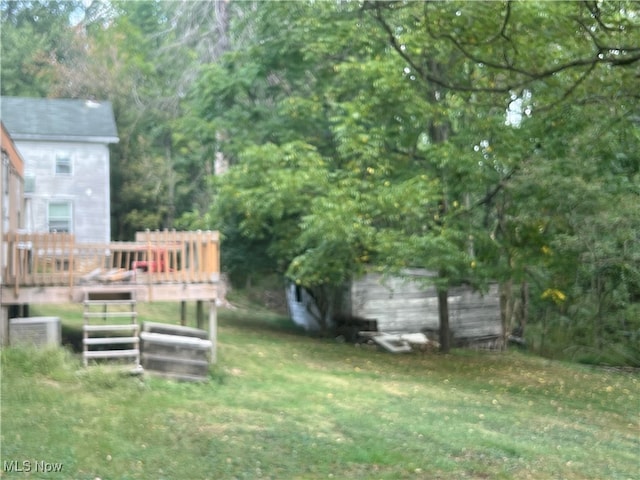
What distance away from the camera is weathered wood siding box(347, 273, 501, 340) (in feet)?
58.5

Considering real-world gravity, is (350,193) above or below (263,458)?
above

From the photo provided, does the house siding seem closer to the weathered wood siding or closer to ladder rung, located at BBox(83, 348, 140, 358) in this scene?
the weathered wood siding

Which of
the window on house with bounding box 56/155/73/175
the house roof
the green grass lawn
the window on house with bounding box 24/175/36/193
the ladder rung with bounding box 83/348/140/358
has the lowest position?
the green grass lawn

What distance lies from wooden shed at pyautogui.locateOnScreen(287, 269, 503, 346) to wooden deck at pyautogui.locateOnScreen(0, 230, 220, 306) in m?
6.93

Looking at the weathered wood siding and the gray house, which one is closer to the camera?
the weathered wood siding

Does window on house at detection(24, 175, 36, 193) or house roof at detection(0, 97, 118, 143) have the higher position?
house roof at detection(0, 97, 118, 143)

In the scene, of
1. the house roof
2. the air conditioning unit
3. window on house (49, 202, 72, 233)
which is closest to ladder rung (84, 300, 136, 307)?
the air conditioning unit

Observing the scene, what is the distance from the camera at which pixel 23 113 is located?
2520cm

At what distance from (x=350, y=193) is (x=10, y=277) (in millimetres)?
5907

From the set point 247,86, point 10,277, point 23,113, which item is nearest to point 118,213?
point 23,113

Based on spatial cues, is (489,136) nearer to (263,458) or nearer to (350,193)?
(350,193)

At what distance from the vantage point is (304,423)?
25.1 feet

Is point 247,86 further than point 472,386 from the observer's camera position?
Yes

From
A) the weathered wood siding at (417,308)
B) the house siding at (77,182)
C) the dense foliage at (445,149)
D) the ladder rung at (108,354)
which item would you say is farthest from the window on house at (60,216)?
the ladder rung at (108,354)
